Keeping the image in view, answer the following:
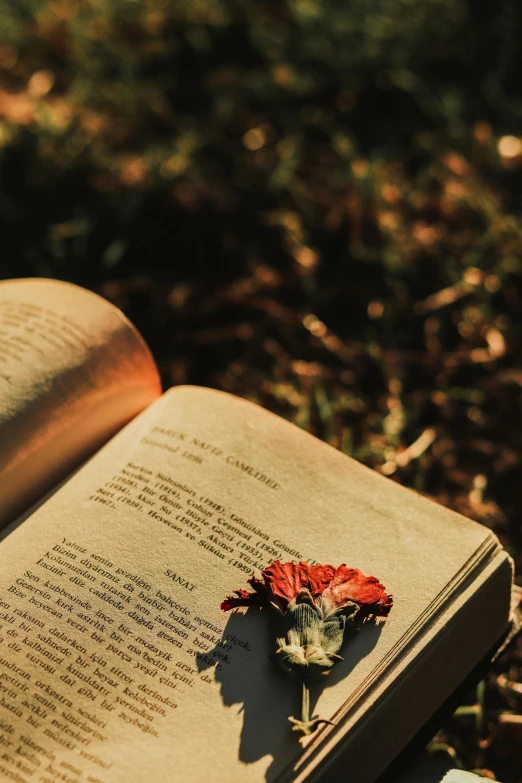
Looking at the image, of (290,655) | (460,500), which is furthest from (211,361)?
(290,655)

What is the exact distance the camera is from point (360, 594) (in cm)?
95

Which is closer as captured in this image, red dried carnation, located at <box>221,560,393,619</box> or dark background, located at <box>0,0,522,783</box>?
red dried carnation, located at <box>221,560,393,619</box>

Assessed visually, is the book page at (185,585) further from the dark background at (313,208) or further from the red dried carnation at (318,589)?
the dark background at (313,208)

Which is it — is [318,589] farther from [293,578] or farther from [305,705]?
[305,705]

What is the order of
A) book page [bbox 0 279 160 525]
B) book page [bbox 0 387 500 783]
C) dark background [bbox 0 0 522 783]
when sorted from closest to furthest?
1. book page [bbox 0 387 500 783]
2. book page [bbox 0 279 160 525]
3. dark background [bbox 0 0 522 783]

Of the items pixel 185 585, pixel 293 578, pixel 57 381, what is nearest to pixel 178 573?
pixel 185 585

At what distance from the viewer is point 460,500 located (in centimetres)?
145

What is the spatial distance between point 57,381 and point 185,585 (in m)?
0.37

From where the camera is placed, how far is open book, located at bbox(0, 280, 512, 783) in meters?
0.86

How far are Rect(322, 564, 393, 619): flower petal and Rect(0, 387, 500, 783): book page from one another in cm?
2

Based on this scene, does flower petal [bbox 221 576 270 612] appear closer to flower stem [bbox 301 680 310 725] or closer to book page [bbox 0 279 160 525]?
Answer: flower stem [bbox 301 680 310 725]

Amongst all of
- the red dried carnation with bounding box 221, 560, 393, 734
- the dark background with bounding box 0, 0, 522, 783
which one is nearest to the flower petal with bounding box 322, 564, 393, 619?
the red dried carnation with bounding box 221, 560, 393, 734

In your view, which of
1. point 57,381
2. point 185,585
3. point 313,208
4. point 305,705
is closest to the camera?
point 305,705

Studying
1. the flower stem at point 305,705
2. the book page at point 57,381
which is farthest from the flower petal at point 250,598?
the book page at point 57,381
